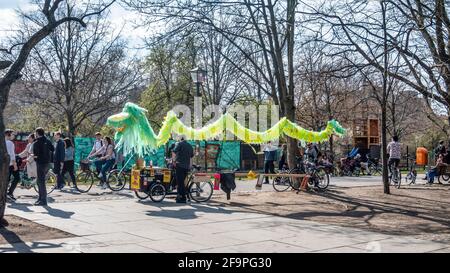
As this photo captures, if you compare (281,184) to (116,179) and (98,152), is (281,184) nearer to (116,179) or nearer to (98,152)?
(116,179)

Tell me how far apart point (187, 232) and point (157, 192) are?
524cm

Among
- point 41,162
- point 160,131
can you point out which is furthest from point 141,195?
point 41,162

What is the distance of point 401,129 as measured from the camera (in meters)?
49.0

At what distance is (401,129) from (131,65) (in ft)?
83.9

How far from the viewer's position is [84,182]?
1870cm

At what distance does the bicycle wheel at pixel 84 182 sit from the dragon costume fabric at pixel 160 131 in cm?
244

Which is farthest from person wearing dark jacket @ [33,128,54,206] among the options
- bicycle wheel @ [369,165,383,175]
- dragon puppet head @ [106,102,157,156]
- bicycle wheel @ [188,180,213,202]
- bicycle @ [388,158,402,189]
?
bicycle wheel @ [369,165,383,175]

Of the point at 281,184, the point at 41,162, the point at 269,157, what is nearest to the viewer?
the point at 41,162

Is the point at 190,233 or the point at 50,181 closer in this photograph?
the point at 190,233

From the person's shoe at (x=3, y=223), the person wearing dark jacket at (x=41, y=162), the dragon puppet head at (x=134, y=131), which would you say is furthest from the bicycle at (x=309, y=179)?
the person's shoe at (x=3, y=223)

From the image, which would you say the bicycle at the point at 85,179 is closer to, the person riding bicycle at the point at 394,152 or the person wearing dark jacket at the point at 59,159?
the person wearing dark jacket at the point at 59,159

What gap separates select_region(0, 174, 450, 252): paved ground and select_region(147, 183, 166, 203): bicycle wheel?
758 mm

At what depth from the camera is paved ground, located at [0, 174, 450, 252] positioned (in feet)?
28.2
